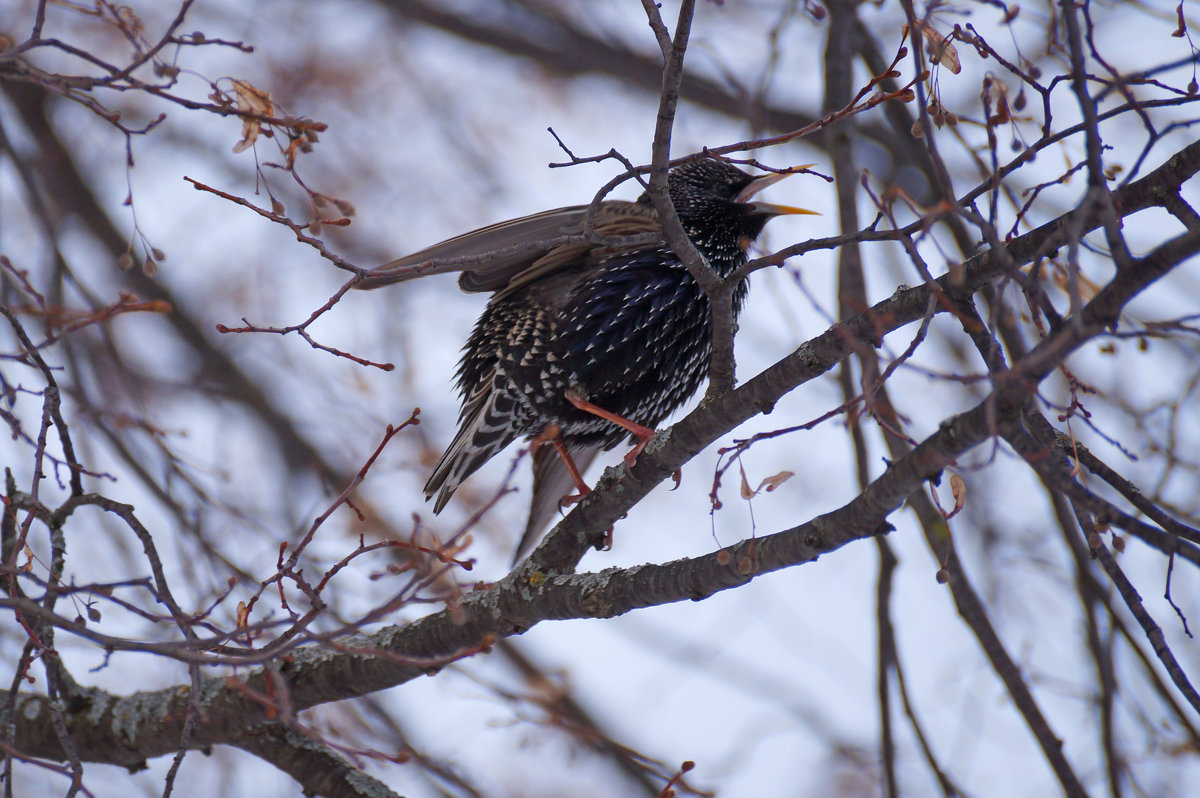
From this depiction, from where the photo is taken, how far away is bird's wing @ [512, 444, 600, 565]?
4.14 meters

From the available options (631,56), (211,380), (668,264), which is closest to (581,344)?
(668,264)

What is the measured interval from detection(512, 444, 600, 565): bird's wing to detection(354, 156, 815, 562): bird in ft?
0.80

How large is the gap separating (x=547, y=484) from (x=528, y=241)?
1330 millimetres

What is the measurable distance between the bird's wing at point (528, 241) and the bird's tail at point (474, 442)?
47cm

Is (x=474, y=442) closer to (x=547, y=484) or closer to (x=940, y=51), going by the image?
(x=547, y=484)

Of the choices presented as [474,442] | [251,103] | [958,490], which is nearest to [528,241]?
[474,442]

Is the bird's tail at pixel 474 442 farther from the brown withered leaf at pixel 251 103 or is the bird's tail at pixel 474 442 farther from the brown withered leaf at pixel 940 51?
the brown withered leaf at pixel 940 51

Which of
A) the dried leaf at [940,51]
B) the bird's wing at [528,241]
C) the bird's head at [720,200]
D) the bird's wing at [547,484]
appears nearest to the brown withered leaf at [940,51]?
the dried leaf at [940,51]

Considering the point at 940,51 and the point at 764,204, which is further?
the point at 764,204

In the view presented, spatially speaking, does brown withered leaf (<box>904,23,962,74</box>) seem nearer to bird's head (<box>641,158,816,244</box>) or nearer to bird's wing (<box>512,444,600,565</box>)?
bird's head (<box>641,158,816,244</box>)

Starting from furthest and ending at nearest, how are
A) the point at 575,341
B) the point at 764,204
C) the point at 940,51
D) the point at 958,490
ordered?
1. the point at 764,204
2. the point at 575,341
3. the point at 940,51
4. the point at 958,490

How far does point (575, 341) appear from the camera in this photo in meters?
3.61

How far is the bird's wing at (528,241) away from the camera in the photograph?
3.36 meters

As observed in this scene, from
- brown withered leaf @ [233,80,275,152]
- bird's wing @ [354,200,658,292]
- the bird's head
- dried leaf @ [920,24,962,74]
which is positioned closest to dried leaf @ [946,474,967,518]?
dried leaf @ [920,24,962,74]
